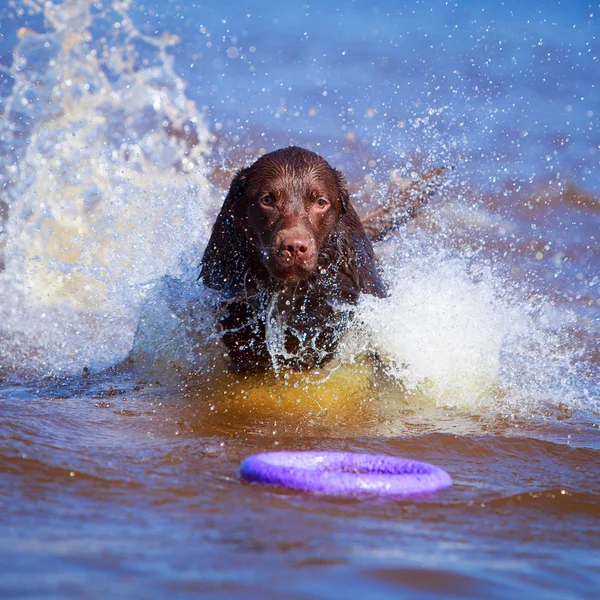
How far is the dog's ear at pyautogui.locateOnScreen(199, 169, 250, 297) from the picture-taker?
5.12 metres

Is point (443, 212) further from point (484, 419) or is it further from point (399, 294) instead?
point (484, 419)

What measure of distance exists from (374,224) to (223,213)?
185cm

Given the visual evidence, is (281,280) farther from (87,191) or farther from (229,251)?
(87,191)

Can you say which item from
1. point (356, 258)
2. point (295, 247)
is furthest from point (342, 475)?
point (356, 258)

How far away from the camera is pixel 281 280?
191 inches

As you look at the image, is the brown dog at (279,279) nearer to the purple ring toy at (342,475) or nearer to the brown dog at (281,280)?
the brown dog at (281,280)

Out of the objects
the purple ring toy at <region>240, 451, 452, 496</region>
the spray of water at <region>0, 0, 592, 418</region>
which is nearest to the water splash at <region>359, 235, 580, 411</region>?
the spray of water at <region>0, 0, 592, 418</region>

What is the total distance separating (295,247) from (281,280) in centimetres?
41

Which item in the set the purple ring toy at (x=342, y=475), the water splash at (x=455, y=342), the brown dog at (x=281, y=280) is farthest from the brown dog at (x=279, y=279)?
the purple ring toy at (x=342, y=475)

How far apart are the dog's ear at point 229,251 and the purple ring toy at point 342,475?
212 centimetres

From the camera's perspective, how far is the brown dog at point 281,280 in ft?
16.2

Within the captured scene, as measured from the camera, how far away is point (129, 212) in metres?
8.02

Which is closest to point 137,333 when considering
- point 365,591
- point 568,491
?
point 568,491

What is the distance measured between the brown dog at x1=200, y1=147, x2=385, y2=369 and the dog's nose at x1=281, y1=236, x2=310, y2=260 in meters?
0.35
